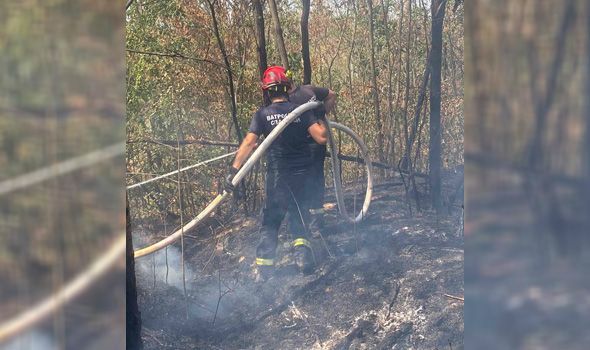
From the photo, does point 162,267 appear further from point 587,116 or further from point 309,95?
point 587,116

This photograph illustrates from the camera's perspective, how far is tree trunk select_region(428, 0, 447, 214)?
11.8 feet

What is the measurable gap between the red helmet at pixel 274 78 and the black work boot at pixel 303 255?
0.86 metres

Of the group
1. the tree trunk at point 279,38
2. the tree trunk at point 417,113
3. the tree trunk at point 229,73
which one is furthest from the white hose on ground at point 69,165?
the tree trunk at point 417,113

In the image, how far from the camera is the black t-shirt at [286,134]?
4.02m

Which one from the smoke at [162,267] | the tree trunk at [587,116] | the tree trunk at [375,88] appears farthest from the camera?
the smoke at [162,267]

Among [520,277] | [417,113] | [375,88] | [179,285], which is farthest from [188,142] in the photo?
[520,277]

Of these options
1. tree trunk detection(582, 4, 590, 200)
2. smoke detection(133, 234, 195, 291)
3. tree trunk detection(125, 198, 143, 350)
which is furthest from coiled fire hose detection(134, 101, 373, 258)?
tree trunk detection(582, 4, 590, 200)

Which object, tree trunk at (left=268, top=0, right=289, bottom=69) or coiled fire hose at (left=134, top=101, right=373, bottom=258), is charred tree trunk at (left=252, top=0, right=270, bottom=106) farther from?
coiled fire hose at (left=134, top=101, right=373, bottom=258)

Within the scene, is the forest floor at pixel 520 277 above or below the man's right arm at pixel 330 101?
below

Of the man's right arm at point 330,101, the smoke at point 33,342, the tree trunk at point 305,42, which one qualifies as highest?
the tree trunk at point 305,42

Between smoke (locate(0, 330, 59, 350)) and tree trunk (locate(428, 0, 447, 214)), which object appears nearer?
smoke (locate(0, 330, 59, 350))

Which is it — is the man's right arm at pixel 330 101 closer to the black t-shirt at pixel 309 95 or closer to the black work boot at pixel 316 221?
the black t-shirt at pixel 309 95

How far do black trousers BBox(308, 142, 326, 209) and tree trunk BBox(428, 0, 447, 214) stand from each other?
0.63m

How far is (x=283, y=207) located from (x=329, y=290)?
56 centimetres
